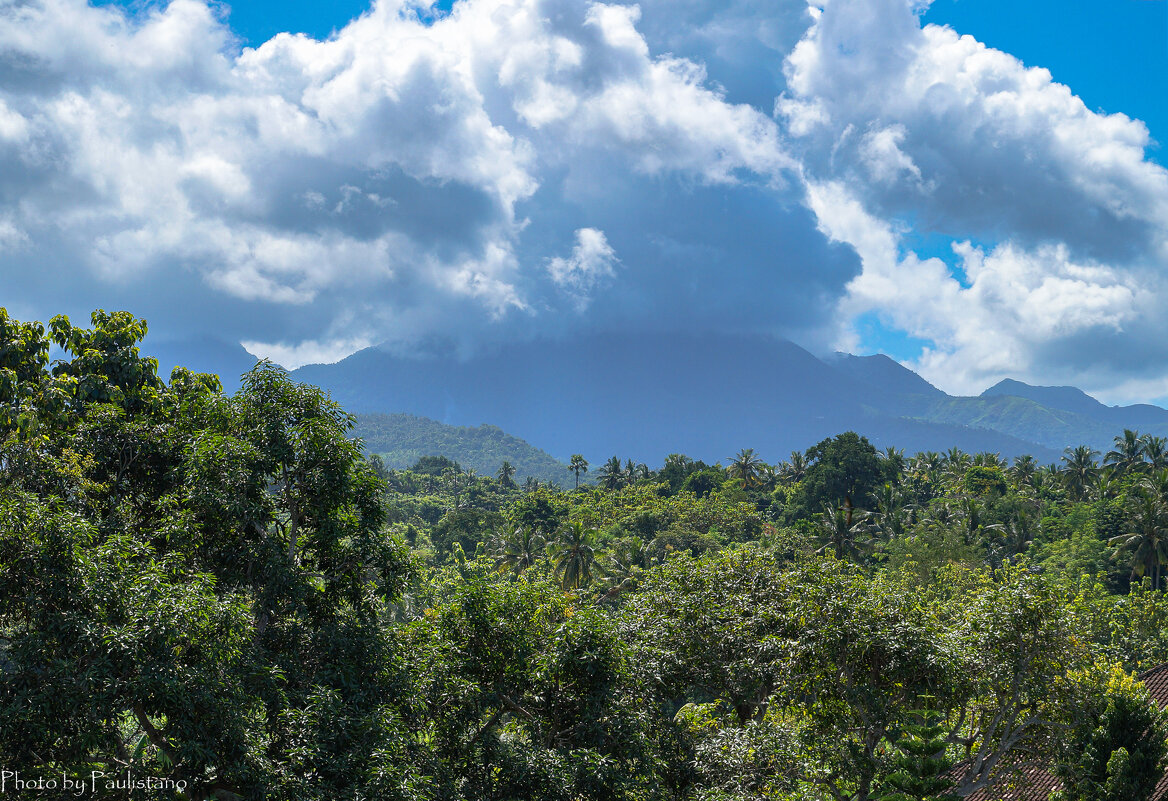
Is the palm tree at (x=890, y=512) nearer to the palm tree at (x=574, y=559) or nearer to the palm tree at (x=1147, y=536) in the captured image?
the palm tree at (x=1147, y=536)

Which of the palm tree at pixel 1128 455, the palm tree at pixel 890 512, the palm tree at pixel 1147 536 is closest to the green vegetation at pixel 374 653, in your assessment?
the palm tree at pixel 1147 536

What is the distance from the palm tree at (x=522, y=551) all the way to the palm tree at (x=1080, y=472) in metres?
51.9

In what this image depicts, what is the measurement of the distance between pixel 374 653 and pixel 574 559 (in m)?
38.5

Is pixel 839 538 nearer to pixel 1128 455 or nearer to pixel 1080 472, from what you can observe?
pixel 1128 455

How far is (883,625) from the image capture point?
539 inches

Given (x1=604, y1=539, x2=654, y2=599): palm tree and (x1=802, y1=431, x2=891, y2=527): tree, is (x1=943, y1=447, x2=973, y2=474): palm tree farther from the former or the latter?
(x1=604, y1=539, x2=654, y2=599): palm tree

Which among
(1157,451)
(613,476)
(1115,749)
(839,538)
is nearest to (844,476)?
(839,538)

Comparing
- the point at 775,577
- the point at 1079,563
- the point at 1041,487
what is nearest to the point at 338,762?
the point at 775,577

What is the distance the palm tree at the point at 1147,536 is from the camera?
144ft

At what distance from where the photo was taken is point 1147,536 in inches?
1756

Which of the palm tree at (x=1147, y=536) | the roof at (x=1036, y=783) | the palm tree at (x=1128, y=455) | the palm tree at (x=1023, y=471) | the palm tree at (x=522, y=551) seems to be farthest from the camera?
the palm tree at (x=1023, y=471)

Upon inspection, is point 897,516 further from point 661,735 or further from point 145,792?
point 145,792

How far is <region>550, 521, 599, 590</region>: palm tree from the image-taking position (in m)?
48.2

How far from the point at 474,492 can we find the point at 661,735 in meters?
119
